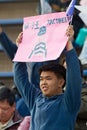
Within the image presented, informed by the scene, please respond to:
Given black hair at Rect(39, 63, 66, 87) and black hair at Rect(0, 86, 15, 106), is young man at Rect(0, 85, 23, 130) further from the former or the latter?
black hair at Rect(39, 63, 66, 87)

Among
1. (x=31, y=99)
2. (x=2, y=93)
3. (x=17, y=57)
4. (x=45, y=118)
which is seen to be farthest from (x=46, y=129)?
(x=2, y=93)

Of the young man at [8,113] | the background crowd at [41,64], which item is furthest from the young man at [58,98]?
the young man at [8,113]

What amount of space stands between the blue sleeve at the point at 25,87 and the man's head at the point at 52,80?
0.53 ft

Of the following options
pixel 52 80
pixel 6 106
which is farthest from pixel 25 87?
pixel 6 106

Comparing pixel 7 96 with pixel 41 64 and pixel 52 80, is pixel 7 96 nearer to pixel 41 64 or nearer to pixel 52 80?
pixel 41 64

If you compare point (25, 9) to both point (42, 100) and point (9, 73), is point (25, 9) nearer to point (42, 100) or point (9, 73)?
point (9, 73)

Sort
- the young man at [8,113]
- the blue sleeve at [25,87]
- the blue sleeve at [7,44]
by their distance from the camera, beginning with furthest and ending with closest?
the young man at [8,113]
the blue sleeve at [7,44]
the blue sleeve at [25,87]

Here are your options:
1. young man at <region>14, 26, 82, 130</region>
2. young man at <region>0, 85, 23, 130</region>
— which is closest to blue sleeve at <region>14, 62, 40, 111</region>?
young man at <region>14, 26, 82, 130</region>

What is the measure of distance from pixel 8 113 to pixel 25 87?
0.47m

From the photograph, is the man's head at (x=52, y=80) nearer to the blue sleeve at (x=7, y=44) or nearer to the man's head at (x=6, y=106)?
the blue sleeve at (x=7, y=44)

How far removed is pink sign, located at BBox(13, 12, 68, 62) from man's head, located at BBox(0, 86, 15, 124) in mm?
592

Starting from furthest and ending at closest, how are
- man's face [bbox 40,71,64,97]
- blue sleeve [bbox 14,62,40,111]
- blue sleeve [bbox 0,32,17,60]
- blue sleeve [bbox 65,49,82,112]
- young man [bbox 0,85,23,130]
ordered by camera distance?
young man [bbox 0,85,23,130] → blue sleeve [bbox 0,32,17,60] → blue sleeve [bbox 14,62,40,111] → man's face [bbox 40,71,64,97] → blue sleeve [bbox 65,49,82,112]

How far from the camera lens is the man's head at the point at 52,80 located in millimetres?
2207

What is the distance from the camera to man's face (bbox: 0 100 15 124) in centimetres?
281
